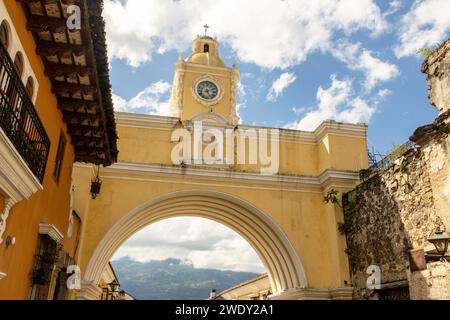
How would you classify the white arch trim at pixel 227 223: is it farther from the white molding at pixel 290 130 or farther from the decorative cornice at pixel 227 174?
the white molding at pixel 290 130

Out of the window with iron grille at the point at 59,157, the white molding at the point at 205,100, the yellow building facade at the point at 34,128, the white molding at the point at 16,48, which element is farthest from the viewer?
the white molding at the point at 205,100

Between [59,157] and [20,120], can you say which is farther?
[59,157]

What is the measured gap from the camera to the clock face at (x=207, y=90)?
2762 cm

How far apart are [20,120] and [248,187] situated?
923cm

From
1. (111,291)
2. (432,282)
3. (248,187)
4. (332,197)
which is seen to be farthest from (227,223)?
(432,282)

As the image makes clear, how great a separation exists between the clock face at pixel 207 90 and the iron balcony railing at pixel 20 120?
71.0 ft

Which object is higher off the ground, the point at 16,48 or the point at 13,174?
the point at 16,48

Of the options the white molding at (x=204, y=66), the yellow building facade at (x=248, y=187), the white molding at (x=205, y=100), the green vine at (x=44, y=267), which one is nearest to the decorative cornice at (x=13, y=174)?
the green vine at (x=44, y=267)

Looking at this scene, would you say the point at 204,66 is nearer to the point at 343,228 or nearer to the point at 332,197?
the point at 332,197

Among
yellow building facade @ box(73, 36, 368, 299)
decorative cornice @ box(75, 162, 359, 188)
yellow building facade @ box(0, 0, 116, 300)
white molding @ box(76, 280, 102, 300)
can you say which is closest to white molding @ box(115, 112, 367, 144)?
yellow building facade @ box(73, 36, 368, 299)

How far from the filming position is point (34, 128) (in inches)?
232

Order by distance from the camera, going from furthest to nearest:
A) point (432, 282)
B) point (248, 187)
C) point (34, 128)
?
point (248, 187) < point (432, 282) < point (34, 128)

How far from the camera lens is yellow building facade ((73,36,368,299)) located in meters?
12.8
